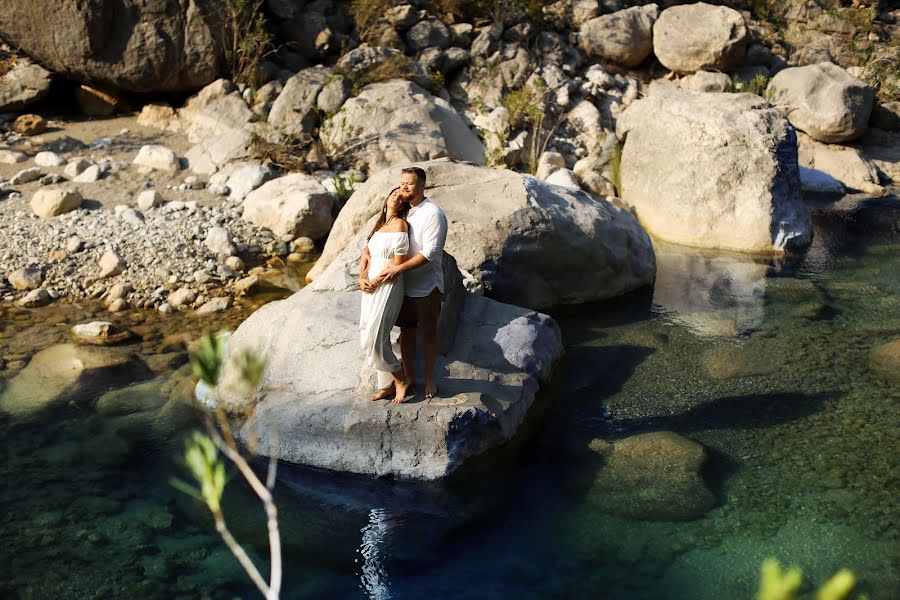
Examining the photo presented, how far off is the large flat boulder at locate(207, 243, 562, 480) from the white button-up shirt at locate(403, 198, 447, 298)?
801 millimetres

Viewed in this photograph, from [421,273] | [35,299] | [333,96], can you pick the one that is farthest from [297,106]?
[421,273]

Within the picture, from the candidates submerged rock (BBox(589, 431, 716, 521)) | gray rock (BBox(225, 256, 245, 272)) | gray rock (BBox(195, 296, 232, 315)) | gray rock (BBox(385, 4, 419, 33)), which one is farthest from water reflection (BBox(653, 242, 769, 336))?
gray rock (BBox(385, 4, 419, 33))

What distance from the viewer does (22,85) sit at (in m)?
11.6

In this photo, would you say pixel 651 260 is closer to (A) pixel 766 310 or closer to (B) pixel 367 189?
(A) pixel 766 310

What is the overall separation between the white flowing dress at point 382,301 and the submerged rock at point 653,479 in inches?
64.2

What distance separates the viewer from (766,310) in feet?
26.6

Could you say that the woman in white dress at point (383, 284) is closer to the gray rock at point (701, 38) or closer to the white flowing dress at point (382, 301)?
the white flowing dress at point (382, 301)

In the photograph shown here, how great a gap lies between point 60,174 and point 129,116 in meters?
2.21

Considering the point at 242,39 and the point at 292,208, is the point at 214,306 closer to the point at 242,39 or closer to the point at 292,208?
the point at 292,208

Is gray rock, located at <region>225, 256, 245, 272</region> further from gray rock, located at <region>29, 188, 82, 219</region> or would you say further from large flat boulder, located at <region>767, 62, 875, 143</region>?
large flat boulder, located at <region>767, 62, 875, 143</region>

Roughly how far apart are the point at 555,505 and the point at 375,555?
1.18 metres

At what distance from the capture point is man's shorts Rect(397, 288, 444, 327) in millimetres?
5441

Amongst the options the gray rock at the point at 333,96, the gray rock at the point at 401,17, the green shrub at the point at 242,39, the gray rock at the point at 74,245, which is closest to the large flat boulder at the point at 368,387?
the gray rock at the point at 74,245

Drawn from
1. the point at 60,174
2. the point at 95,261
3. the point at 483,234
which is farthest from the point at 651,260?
the point at 60,174
